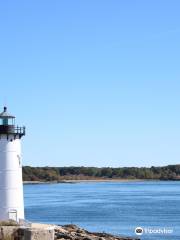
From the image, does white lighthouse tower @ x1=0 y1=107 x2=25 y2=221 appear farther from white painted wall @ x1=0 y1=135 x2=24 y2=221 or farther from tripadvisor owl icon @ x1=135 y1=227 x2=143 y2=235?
tripadvisor owl icon @ x1=135 y1=227 x2=143 y2=235

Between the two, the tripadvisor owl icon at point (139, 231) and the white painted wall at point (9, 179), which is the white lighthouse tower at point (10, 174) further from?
the tripadvisor owl icon at point (139, 231)

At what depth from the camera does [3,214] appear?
21.8 meters

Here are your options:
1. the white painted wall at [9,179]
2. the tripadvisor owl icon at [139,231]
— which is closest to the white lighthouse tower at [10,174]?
the white painted wall at [9,179]

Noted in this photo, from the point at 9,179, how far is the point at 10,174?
19 centimetres

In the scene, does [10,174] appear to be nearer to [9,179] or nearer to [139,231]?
[9,179]

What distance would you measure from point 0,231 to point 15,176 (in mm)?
7673

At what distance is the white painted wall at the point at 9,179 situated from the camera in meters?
21.8

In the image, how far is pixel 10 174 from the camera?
71.8 feet

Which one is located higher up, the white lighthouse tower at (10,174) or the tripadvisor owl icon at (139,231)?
the white lighthouse tower at (10,174)

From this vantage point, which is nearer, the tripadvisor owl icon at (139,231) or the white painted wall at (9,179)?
the white painted wall at (9,179)

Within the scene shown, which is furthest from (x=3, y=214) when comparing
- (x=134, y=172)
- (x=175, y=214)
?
(x=134, y=172)

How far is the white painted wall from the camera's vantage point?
21797mm

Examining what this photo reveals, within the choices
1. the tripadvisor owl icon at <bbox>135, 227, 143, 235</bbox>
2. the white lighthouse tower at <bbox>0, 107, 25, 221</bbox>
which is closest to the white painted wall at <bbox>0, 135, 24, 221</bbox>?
the white lighthouse tower at <bbox>0, 107, 25, 221</bbox>

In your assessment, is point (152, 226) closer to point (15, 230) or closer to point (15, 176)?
point (15, 176)
